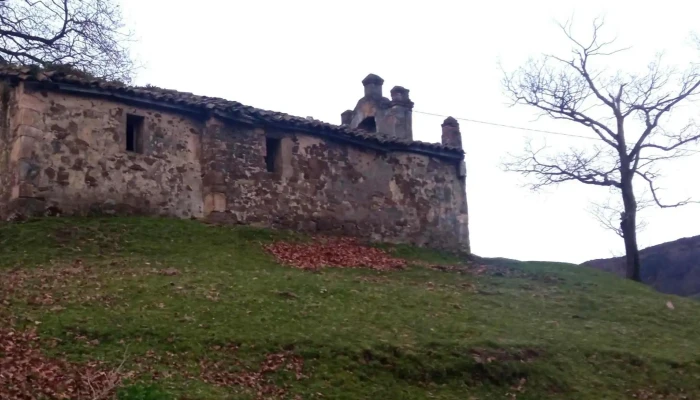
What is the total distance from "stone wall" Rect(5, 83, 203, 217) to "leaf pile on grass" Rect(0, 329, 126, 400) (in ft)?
24.5

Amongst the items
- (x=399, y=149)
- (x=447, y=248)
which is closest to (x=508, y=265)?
(x=447, y=248)

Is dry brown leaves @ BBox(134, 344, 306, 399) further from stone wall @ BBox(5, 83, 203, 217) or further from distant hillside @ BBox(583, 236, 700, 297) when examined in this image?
distant hillside @ BBox(583, 236, 700, 297)

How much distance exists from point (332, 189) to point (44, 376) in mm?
12632

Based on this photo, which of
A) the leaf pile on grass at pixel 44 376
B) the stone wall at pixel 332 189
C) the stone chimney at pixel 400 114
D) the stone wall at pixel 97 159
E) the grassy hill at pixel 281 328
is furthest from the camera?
the stone chimney at pixel 400 114

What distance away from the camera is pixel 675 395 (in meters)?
13.2

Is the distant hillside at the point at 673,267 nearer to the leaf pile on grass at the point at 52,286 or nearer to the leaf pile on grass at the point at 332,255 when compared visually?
the leaf pile on grass at the point at 332,255

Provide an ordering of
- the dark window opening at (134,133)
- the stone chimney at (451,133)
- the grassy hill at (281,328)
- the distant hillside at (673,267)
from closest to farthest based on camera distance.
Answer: the grassy hill at (281,328), the dark window opening at (134,133), the stone chimney at (451,133), the distant hillside at (673,267)

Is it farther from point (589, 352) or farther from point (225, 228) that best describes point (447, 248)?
point (589, 352)

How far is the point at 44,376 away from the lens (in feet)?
32.0

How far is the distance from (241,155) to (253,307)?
24.5 feet

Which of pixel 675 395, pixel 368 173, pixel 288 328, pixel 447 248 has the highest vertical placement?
pixel 368 173

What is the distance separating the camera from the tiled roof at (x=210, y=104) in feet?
59.2

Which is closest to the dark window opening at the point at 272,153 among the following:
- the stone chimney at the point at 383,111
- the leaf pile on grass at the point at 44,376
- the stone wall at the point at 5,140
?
the stone chimney at the point at 383,111

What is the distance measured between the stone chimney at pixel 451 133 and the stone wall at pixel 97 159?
795cm
